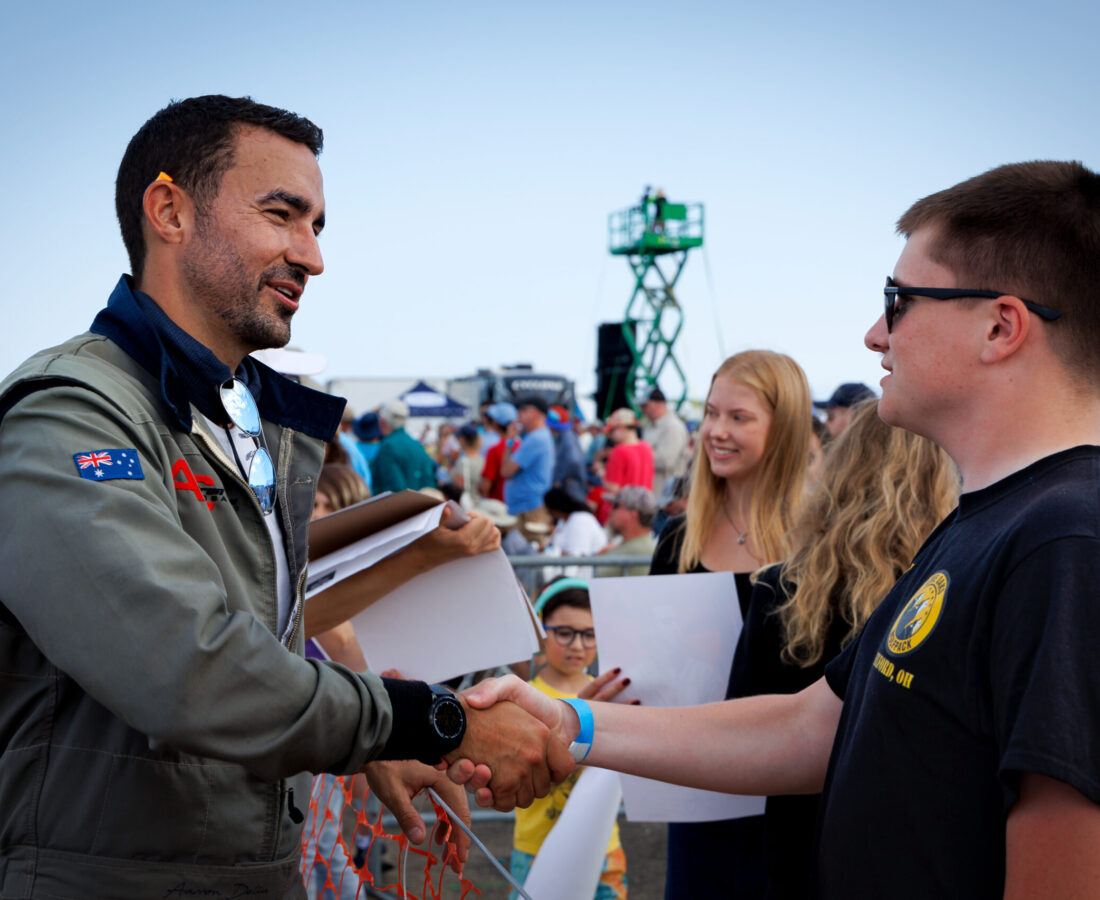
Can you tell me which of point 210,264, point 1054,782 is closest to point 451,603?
point 210,264

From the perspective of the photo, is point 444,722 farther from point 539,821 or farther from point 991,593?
point 539,821

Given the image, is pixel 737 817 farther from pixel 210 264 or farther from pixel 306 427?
pixel 210 264

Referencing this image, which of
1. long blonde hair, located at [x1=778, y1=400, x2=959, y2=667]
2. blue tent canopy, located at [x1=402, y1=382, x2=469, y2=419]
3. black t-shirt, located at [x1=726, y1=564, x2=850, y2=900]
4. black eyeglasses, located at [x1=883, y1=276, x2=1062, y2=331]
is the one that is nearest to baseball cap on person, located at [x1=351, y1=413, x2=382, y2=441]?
black t-shirt, located at [x1=726, y1=564, x2=850, y2=900]

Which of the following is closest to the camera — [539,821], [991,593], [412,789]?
[991,593]

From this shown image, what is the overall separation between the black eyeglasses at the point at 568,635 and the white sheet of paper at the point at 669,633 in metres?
1.24

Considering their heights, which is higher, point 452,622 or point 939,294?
point 939,294

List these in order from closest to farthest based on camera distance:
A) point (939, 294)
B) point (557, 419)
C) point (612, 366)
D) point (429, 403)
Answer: point (939, 294) < point (557, 419) < point (429, 403) < point (612, 366)

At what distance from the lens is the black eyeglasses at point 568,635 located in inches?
166

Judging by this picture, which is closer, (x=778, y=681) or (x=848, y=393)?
(x=778, y=681)

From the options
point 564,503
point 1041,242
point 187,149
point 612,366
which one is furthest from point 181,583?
point 612,366

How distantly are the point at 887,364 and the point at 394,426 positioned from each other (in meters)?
8.83

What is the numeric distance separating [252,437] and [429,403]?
2241cm

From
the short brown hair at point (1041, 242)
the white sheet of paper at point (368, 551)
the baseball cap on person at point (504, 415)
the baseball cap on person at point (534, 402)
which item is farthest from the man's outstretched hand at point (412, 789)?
the baseball cap on person at point (504, 415)

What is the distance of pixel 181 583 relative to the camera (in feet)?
5.03
